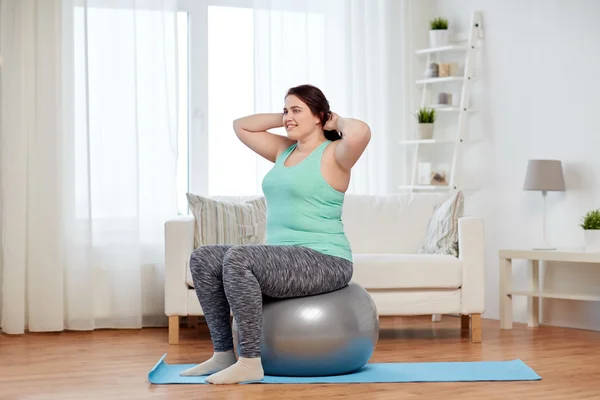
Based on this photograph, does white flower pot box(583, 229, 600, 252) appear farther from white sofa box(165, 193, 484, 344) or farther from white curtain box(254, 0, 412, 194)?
white curtain box(254, 0, 412, 194)

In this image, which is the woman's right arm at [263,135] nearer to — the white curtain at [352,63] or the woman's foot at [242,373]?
the woman's foot at [242,373]

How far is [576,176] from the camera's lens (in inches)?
202

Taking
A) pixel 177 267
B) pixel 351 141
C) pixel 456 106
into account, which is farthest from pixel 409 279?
pixel 456 106

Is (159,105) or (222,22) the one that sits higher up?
(222,22)

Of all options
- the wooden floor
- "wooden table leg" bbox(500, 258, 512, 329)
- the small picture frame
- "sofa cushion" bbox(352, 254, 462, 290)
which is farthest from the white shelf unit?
"sofa cushion" bbox(352, 254, 462, 290)

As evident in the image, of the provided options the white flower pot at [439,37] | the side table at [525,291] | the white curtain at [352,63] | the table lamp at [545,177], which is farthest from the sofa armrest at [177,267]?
the white flower pot at [439,37]

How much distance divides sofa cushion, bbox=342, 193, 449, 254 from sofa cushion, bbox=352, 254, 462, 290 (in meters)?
0.61

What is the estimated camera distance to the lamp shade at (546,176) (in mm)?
5031

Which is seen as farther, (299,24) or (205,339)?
(299,24)

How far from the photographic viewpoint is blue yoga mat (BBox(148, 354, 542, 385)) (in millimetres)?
3359

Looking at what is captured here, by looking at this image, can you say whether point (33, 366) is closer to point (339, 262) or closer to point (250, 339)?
point (250, 339)

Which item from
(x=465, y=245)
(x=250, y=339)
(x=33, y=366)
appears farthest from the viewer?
(x=465, y=245)

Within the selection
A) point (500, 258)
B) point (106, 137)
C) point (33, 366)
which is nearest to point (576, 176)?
point (500, 258)

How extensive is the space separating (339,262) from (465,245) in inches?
55.6
